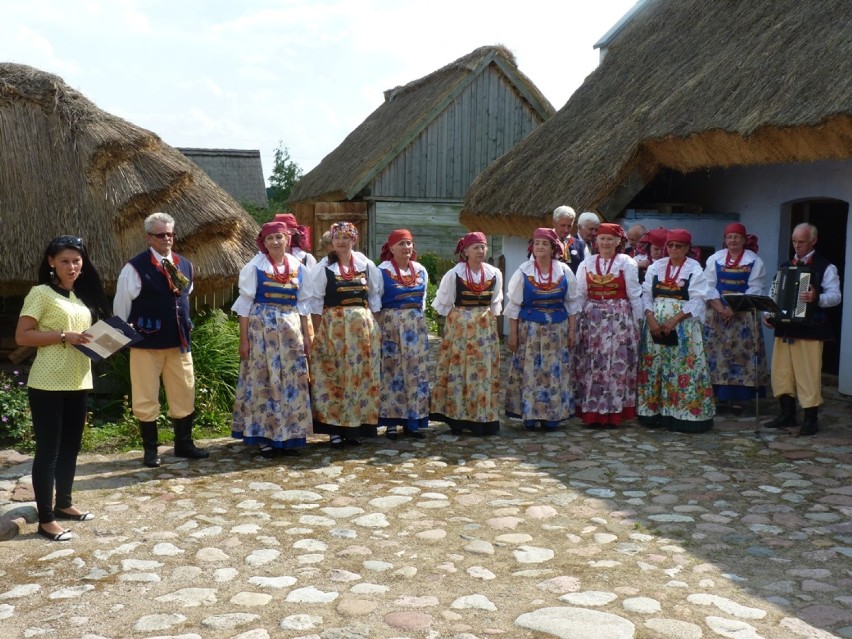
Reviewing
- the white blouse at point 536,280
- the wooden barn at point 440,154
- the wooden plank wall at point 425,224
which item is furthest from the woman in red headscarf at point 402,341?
the wooden plank wall at point 425,224

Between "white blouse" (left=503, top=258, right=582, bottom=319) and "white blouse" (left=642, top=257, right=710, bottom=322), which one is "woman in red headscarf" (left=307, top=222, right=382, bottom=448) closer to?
"white blouse" (left=503, top=258, right=582, bottom=319)

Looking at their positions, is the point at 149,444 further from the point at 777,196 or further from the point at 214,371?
the point at 777,196

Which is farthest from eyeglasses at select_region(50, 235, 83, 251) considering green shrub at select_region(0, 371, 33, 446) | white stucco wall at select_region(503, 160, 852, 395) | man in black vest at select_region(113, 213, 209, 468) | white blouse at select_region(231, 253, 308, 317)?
white stucco wall at select_region(503, 160, 852, 395)

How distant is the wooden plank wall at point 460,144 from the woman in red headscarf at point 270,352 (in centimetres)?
1178

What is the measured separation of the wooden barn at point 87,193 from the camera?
7.60 meters

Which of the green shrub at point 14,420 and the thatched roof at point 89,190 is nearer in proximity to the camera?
the green shrub at point 14,420

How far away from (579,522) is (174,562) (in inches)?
80.4

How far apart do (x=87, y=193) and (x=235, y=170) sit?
27.7m

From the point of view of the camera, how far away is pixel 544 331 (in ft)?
23.4

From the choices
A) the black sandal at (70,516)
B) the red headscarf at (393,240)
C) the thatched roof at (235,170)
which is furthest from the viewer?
the thatched roof at (235,170)

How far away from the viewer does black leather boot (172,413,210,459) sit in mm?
6215

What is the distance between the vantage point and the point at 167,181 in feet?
26.1

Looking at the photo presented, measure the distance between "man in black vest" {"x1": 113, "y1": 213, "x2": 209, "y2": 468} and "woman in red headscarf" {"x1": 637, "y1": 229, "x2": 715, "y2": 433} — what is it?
11.5 feet

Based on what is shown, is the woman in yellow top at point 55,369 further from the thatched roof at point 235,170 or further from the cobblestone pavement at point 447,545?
the thatched roof at point 235,170
